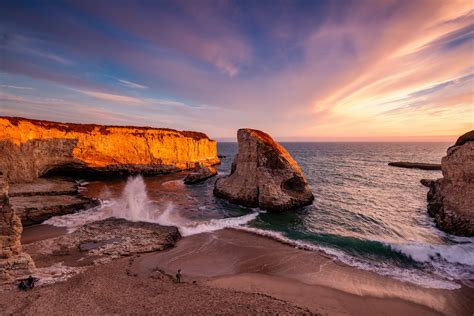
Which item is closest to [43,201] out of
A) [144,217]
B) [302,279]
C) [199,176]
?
[144,217]

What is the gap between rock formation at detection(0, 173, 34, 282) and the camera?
9281 mm

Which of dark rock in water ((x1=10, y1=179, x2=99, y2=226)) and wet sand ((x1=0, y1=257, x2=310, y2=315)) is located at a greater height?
dark rock in water ((x1=10, y1=179, x2=99, y2=226))

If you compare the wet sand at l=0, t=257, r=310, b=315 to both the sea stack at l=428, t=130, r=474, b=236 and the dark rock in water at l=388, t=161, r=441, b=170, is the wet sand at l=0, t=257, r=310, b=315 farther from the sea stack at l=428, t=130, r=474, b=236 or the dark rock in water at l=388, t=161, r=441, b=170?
the dark rock in water at l=388, t=161, r=441, b=170

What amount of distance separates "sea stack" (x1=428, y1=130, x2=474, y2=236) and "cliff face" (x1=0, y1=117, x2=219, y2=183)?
135ft

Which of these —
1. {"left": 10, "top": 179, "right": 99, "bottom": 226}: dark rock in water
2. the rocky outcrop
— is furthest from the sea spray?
the rocky outcrop

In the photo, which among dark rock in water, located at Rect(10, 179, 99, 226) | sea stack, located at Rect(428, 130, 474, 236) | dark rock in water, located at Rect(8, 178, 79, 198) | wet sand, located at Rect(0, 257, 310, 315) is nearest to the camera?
wet sand, located at Rect(0, 257, 310, 315)

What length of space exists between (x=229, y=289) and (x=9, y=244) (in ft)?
31.5

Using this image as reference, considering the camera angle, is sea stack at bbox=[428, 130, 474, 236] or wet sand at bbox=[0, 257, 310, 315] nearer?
wet sand at bbox=[0, 257, 310, 315]

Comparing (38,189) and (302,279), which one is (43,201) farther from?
(302,279)

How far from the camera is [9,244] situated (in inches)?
374

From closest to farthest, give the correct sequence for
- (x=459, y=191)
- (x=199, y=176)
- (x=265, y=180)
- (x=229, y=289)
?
(x=229, y=289) < (x=459, y=191) < (x=265, y=180) < (x=199, y=176)

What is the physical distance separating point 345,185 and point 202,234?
986 inches

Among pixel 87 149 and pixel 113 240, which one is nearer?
pixel 113 240

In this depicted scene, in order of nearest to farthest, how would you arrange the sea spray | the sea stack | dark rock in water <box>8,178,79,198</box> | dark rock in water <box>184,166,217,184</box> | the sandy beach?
the sandy beach → the sea stack → the sea spray → dark rock in water <box>8,178,79,198</box> → dark rock in water <box>184,166,217,184</box>
